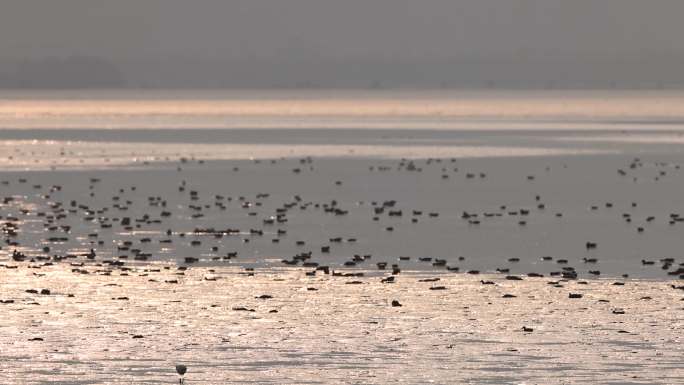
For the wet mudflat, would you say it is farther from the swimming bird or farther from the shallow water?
the shallow water

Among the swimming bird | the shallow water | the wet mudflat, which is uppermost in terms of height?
the shallow water

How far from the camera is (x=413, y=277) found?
126ft

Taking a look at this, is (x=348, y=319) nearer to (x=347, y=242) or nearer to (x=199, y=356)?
(x=199, y=356)

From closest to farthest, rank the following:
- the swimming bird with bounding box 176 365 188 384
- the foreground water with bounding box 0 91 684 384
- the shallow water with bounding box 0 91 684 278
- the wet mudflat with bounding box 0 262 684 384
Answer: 1. the swimming bird with bounding box 176 365 188 384
2. the wet mudflat with bounding box 0 262 684 384
3. the foreground water with bounding box 0 91 684 384
4. the shallow water with bounding box 0 91 684 278

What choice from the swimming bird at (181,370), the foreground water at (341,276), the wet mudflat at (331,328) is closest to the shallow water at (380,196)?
the foreground water at (341,276)

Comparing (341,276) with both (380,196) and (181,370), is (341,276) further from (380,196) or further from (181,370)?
(380,196)

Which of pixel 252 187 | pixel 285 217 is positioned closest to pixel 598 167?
pixel 252 187

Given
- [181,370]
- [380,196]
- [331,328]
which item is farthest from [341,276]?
[380,196]

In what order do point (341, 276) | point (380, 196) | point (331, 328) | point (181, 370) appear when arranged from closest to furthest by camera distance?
point (181, 370) < point (331, 328) < point (341, 276) < point (380, 196)

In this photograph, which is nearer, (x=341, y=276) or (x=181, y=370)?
(x=181, y=370)

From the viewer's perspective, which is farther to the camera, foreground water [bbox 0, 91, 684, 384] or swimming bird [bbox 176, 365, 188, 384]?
foreground water [bbox 0, 91, 684, 384]

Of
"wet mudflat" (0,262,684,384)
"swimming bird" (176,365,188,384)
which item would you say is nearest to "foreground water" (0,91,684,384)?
"wet mudflat" (0,262,684,384)

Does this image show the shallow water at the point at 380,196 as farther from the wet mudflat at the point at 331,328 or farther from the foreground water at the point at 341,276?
the wet mudflat at the point at 331,328

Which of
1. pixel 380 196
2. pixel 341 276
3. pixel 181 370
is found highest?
pixel 380 196
